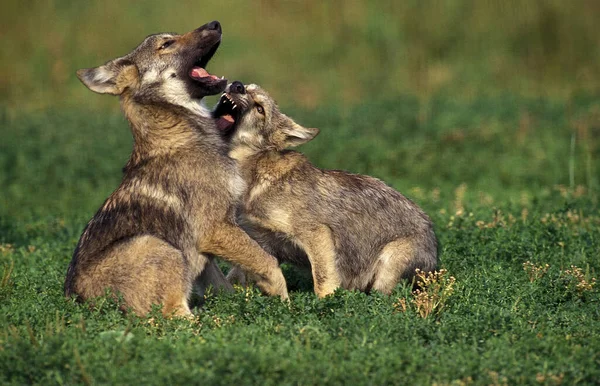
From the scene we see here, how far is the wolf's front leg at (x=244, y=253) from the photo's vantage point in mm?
6887

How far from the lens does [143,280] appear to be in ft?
21.4

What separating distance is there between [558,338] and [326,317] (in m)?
1.64

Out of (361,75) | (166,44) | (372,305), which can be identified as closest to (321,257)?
(372,305)

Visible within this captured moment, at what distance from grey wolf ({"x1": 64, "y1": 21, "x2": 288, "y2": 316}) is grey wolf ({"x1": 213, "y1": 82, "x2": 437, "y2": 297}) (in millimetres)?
419

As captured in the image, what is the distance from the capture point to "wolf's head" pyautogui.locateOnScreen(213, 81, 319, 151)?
7.91 m

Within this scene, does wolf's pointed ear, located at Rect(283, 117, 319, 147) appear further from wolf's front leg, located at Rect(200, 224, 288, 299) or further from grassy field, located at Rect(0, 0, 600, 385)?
wolf's front leg, located at Rect(200, 224, 288, 299)

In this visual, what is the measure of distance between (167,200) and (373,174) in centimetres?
640

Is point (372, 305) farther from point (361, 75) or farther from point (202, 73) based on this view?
point (361, 75)

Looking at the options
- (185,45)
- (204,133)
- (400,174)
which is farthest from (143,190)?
(400,174)

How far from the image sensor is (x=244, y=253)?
6.91 metres

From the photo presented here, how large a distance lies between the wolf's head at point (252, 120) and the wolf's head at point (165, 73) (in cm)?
33

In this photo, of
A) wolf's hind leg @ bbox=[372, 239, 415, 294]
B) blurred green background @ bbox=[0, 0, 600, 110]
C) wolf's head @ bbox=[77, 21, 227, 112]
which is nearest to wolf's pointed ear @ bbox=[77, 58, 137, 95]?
wolf's head @ bbox=[77, 21, 227, 112]

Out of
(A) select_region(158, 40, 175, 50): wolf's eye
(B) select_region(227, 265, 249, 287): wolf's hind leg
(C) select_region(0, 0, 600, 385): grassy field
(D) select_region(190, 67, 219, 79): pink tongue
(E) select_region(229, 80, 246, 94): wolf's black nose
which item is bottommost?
(B) select_region(227, 265, 249, 287): wolf's hind leg

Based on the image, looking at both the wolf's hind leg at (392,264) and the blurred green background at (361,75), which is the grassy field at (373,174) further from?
the wolf's hind leg at (392,264)
